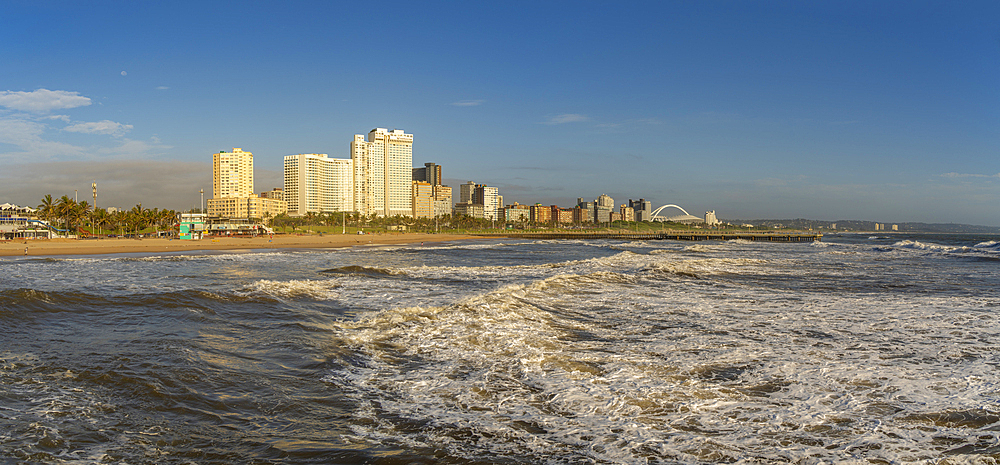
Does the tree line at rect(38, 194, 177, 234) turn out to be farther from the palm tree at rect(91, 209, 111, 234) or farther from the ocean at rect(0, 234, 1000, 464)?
the ocean at rect(0, 234, 1000, 464)

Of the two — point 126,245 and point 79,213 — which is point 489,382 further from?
point 79,213

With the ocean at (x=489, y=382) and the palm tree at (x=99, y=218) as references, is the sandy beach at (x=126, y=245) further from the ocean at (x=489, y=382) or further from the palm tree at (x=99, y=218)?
the ocean at (x=489, y=382)

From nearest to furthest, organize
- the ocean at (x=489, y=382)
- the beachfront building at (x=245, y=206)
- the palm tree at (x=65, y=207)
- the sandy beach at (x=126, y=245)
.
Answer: the ocean at (x=489, y=382), the sandy beach at (x=126, y=245), the palm tree at (x=65, y=207), the beachfront building at (x=245, y=206)

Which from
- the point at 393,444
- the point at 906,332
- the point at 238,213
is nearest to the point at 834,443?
the point at 393,444

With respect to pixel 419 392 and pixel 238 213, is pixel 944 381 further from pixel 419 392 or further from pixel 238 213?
pixel 238 213

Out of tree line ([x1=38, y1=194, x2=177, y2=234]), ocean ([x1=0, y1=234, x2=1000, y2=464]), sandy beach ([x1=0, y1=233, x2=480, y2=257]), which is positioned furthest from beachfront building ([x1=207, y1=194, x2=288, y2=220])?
ocean ([x1=0, y1=234, x2=1000, y2=464])

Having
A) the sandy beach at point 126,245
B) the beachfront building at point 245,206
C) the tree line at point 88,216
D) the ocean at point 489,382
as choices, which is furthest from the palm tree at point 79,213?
the beachfront building at point 245,206
